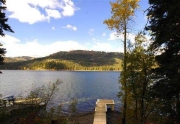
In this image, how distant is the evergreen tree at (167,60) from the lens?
1073cm

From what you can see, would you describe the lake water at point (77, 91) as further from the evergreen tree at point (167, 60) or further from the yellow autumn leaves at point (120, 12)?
the evergreen tree at point (167, 60)

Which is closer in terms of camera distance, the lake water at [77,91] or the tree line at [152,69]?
the tree line at [152,69]

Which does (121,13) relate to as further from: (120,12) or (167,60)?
(167,60)

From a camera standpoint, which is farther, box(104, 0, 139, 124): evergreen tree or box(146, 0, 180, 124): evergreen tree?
box(104, 0, 139, 124): evergreen tree

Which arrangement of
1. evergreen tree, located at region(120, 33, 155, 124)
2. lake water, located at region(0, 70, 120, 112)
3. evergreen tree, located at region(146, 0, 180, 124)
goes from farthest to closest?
1. lake water, located at region(0, 70, 120, 112)
2. evergreen tree, located at region(120, 33, 155, 124)
3. evergreen tree, located at region(146, 0, 180, 124)

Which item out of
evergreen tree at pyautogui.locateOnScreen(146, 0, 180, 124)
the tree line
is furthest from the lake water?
evergreen tree at pyautogui.locateOnScreen(146, 0, 180, 124)

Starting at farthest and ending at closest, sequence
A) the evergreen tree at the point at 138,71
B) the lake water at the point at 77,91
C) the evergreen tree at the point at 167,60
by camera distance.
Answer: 1. the lake water at the point at 77,91
2. the evergreen tree at the point at 138,71
3. the evergreen tree at the point at 167,60

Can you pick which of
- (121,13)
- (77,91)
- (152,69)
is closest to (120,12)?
(121,13)

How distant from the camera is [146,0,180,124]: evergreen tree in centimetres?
1073

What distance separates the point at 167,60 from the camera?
12.5m

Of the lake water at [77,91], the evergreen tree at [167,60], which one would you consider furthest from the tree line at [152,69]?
the lake water at [77,91]

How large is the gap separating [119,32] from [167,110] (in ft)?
31.7

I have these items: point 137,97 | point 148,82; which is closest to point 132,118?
point 137,97

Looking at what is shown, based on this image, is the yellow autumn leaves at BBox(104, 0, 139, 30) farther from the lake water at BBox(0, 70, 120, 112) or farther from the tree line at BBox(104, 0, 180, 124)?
the lake water at BBox(0, 70, 120, 112)
